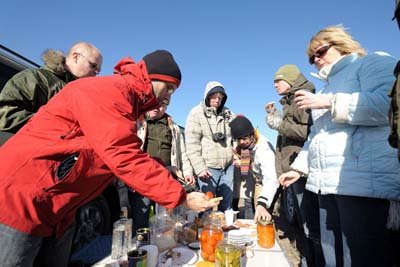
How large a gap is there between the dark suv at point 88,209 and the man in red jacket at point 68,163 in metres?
1.94

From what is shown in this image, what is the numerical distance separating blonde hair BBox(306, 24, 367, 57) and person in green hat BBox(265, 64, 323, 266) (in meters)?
1.03

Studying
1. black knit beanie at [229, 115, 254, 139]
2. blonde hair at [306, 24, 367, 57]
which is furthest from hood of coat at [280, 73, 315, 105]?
blonde hair at [306, 24, 367, 57]

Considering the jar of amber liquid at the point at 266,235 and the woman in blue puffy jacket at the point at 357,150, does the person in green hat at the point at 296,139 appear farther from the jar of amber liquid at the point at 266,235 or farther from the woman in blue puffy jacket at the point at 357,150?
the jar of amber liquid at the point at 266,235

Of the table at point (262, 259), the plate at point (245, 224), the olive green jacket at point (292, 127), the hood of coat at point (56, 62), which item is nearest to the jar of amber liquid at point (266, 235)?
the table at point (262, 259)

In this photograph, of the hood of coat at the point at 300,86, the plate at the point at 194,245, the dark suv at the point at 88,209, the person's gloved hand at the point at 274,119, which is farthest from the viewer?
the person's gloved hand at the point at 274,119

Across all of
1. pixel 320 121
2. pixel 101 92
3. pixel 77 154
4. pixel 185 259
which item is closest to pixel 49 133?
pixel 77 154

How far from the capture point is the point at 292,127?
2904 mm

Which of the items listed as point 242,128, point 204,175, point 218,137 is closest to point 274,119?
point 242,128

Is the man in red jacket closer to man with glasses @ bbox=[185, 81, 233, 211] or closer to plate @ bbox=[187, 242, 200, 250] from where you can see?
plate @ bbox=[187, 242, 200, 250]

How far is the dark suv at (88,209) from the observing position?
Result: 270 centimetres

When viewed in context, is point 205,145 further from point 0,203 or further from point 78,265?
point 0,203

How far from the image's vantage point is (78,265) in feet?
4.51

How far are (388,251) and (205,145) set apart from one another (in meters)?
2.48

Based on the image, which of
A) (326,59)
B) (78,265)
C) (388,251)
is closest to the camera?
(78,265)
